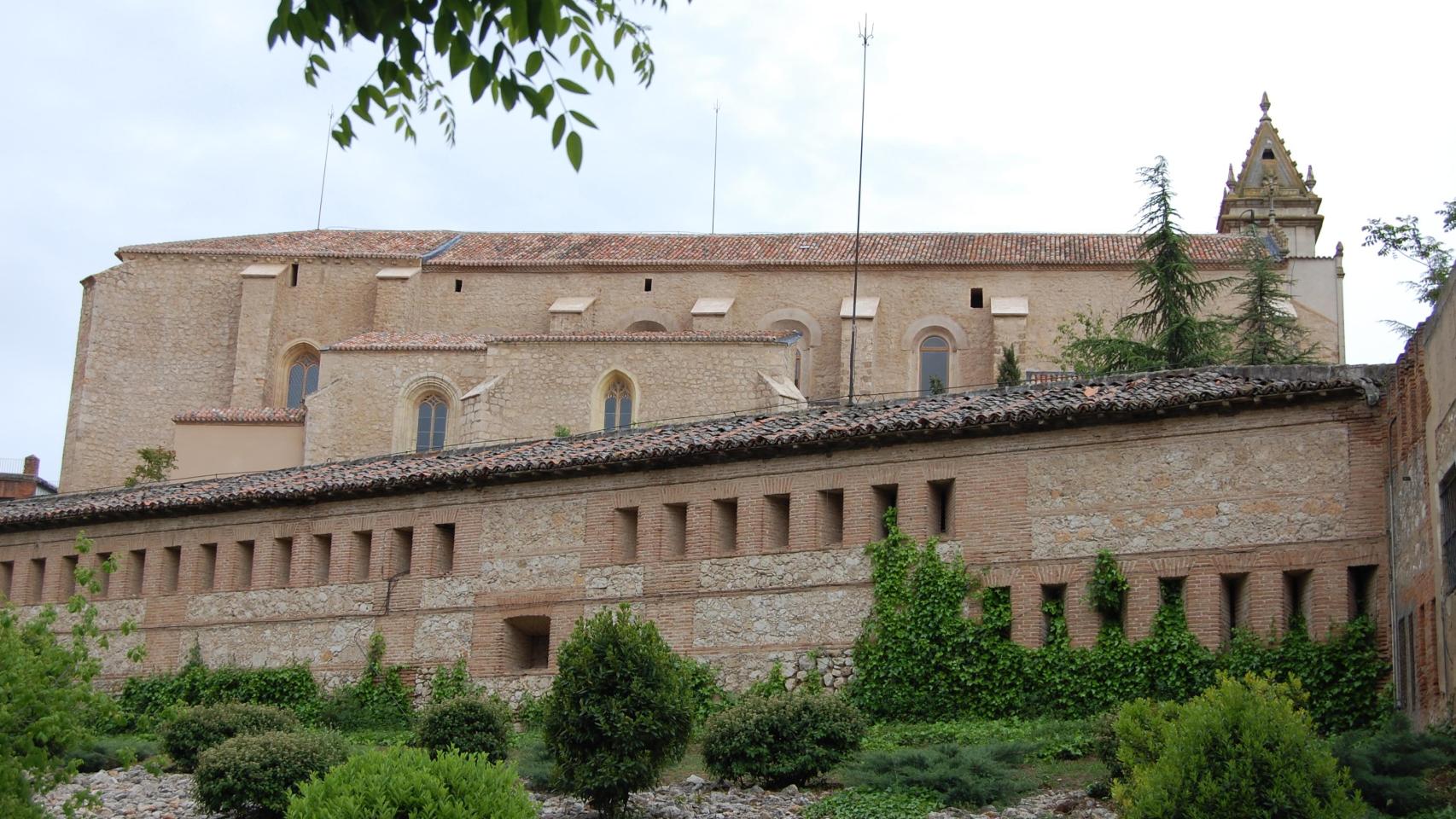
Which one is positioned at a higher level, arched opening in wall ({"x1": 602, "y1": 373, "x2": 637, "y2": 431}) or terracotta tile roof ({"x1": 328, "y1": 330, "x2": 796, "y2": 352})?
terracotta tile roof ({"x1": 328, "y1": 330, "x2": 796, "y2": 352})

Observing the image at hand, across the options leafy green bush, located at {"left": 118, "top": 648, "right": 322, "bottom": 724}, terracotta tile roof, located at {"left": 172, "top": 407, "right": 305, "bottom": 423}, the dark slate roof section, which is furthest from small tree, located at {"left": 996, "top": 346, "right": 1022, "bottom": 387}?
leafy green bush, located at {"left": 118, "top": 648, "right": 322, "bottom": 724}

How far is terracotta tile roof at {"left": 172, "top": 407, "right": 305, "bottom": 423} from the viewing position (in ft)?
153

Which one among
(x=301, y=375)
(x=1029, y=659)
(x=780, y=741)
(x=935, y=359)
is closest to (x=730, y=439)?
(x=1029, y=659)

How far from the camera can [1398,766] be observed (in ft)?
56.5

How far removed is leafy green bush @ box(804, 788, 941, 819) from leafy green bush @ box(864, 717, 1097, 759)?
222cm

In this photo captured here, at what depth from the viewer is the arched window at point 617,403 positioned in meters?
44.2

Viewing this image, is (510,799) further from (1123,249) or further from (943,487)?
(1123,249)

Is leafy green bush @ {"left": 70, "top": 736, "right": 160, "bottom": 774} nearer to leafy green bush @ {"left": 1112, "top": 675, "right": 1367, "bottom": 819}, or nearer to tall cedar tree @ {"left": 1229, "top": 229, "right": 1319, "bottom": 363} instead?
leafy green bush @ {"left": 1112, "top": 675, "right": 1367, "bottom": 819}

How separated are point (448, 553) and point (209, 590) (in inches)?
208

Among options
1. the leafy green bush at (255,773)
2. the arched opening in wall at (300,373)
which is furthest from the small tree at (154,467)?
the leafy green bush at (255,773)

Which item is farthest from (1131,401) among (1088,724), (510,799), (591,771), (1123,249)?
(1123,249)

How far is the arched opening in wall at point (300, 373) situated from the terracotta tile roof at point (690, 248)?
3063 millimetres

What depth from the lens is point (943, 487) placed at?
25.7 meters

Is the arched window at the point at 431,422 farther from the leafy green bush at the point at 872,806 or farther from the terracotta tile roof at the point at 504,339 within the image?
the leafy green bush at the point at 872,806
